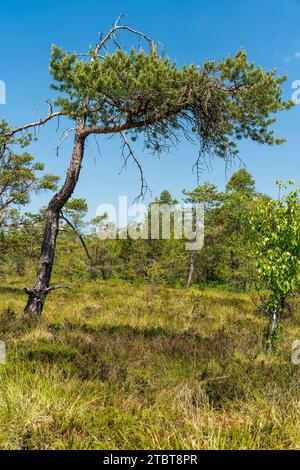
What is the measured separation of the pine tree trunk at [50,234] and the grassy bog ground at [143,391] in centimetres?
72

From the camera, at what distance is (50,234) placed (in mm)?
8625

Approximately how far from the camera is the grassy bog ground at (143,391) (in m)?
3.42

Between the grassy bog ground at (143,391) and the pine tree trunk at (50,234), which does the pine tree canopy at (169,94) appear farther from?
the grassy bog ground at (143,391)

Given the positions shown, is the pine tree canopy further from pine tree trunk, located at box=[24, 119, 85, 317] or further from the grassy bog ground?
the grassy bog ground

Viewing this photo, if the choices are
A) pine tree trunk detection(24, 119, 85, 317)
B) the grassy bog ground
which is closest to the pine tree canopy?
pine tree trunk detection(24, 119, 85, 317)

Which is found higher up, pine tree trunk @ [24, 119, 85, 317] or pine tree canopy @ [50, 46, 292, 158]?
pine tree canopy @ [50, 46, 292, 158]

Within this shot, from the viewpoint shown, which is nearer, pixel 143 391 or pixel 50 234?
pixel 143 391

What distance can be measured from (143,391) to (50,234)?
512cm

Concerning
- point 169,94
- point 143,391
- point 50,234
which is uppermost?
point 169,94

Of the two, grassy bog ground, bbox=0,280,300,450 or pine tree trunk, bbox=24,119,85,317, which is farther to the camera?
pine tree trunk, bbox=24,119,85,317

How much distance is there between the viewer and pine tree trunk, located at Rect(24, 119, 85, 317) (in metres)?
8.48

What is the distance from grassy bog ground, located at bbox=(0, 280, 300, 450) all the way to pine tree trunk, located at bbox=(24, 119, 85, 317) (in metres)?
0.72

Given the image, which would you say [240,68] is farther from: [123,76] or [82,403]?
[82,403]

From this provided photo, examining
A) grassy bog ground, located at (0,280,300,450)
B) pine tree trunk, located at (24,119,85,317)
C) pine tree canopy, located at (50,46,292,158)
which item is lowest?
grassy bog ground, located at (0,280,300,450)
